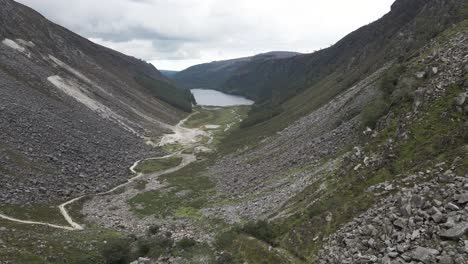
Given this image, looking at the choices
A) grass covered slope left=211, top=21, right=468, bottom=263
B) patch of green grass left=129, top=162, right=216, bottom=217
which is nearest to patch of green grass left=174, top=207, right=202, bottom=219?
patch of green grass left=129, top=162, right=216, bottom=217

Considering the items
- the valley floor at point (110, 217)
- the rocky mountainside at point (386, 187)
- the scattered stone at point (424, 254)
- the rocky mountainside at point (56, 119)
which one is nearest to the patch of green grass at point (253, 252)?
the rocky mountainside at point (386, 187)

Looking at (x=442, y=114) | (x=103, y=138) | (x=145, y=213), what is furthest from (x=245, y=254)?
(x=103, y=138)

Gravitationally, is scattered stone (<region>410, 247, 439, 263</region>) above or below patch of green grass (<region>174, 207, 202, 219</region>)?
above

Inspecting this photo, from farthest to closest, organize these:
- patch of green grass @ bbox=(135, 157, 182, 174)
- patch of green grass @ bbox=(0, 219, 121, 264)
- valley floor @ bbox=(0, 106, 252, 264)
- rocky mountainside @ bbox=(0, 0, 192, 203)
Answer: patch of green grass @ bbox=(135, 157, 182, 174) < rocky mountainside @ bbox=(0, 0, 192, 203) < valley floor @ bbox=(0, 106, 252, 264) < patch of green grass @ bbox=(0, 219, 121, 264)

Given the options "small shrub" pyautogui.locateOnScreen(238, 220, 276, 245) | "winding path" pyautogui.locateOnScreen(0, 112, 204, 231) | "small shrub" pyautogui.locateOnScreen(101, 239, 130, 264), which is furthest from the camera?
"winding path" pyautogui.locateOnScreen(0, 112, 204, 231)

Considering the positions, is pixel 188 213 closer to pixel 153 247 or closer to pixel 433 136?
pixel 153 247

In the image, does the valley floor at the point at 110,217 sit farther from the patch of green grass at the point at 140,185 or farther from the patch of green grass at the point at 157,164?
the patch of green grass at the point at 157,164

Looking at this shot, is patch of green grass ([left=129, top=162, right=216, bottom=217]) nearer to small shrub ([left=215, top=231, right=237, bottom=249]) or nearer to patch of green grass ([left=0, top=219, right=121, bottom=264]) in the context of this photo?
patch of green grass ([left=0, top=219, right=121, bottom=264])
